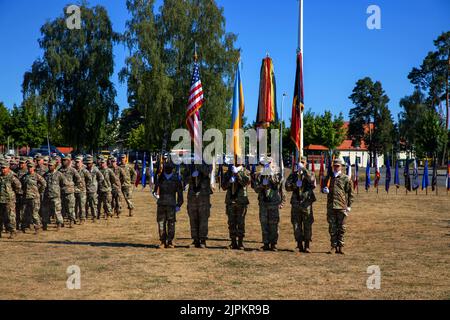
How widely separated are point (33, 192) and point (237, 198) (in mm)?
5899

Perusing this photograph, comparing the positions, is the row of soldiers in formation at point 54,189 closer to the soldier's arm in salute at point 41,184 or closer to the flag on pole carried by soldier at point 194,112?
the soldier's arm in salute at point 41,184

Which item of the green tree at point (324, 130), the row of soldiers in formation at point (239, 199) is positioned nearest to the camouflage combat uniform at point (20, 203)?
the row of soldiers in formation at point (239, 199)

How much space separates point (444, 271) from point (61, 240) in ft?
30.0

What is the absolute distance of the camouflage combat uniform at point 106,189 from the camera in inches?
669

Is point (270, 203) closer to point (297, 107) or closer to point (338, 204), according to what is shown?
point (338, 204)

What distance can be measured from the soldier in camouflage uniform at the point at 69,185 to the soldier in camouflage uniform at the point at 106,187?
1.37 meters

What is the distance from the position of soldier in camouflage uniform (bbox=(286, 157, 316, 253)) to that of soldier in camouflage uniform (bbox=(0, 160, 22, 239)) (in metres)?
7.23

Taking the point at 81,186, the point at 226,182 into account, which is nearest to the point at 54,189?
the point at 81,186

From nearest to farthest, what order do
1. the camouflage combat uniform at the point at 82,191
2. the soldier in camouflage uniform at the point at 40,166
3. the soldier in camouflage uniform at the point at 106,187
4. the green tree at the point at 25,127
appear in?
the soldier in camouflage uniform at the point at 40,166
the camouflage combat uniform at the point at 82,191
the soldier in camouflage uniform at the point at 106,187
the green tree at the point at 25,127

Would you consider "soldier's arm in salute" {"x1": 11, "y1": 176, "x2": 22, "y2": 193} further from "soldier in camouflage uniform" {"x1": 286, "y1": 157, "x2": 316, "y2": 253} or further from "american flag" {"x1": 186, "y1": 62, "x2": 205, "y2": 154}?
"soldier in camouflage uniform" {"x1": 286, "y1": 157, "x2": 316, "y2": 253}

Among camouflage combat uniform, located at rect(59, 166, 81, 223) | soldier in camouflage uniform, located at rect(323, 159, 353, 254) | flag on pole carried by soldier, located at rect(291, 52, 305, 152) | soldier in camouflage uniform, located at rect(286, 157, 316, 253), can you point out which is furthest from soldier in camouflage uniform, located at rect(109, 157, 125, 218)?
soldier in camouflage uniform, located at rect(323, 159, 353, 254)

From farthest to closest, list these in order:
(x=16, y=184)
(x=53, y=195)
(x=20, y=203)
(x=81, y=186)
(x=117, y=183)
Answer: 1. (x=117, y=183)
2. (x=81, y=186)
3. (x=53, y=195)
4. (x=20, y=203)
5. (x=16, y=184)

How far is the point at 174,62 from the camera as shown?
125ft

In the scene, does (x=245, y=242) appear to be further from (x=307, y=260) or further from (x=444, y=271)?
(x=444, y=271)
